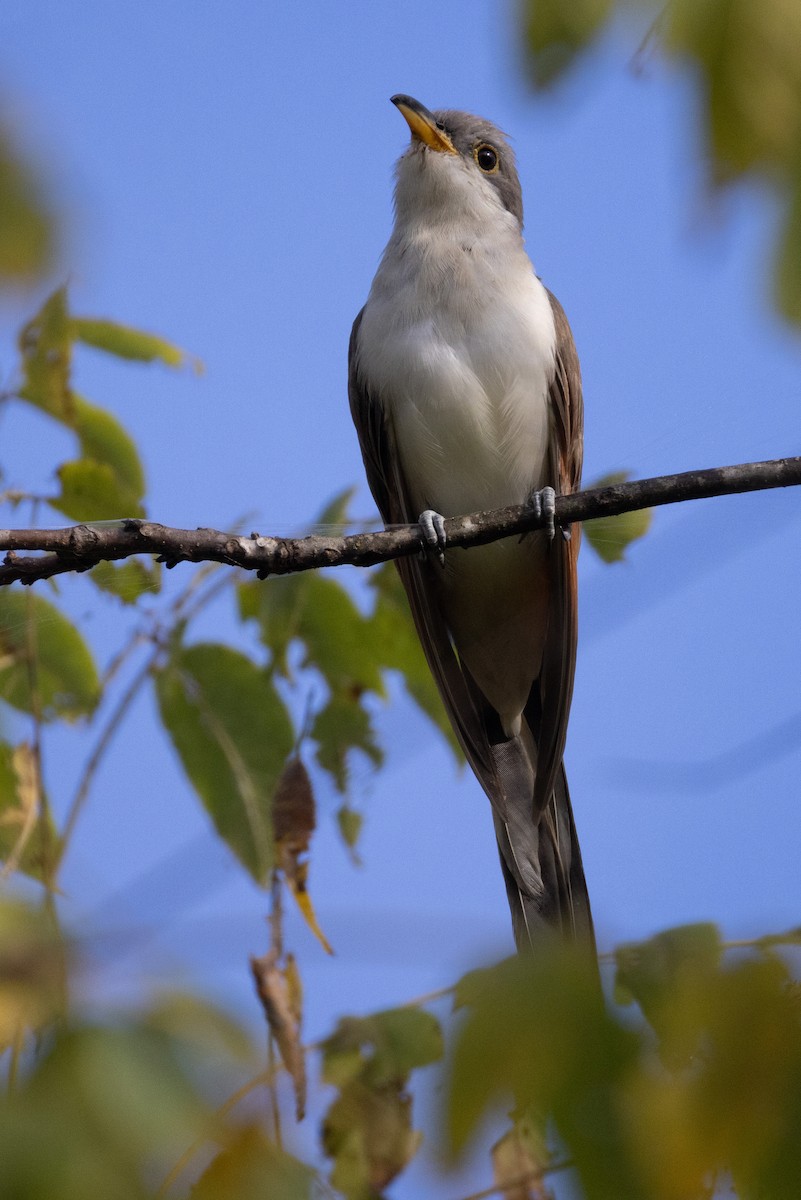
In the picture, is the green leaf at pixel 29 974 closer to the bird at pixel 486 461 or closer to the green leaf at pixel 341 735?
the green leaf at pixel 341 735

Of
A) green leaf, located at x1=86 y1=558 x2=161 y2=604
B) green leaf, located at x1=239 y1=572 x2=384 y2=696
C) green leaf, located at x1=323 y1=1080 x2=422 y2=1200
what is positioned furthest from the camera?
green leaf, located at x1=239 y1=572 x2=384 y2=696

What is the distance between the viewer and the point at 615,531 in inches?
140

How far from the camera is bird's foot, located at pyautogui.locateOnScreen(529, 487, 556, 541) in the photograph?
11.0 ft

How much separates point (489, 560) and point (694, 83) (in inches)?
134

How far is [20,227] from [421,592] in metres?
2.73

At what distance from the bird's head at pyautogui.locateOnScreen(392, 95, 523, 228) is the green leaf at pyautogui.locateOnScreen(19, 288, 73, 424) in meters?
2.05

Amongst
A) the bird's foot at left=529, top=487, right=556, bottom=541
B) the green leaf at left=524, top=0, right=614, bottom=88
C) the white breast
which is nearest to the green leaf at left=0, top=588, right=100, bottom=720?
the bird's foot at left=529, top=487, right=556, bottom=541

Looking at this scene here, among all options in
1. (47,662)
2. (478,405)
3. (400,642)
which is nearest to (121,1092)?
(47,662)

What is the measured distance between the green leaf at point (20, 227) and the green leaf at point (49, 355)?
5.36 feet

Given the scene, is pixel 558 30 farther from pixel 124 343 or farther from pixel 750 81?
pixel 124 343

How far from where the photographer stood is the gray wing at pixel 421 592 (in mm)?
4199

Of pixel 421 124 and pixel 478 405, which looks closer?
pixel 478 405

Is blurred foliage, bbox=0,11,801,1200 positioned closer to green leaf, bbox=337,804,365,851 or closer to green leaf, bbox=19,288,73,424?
green leaf, bbox=337,804,365,851

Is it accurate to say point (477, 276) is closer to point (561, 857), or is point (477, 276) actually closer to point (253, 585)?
point (253, 585)
